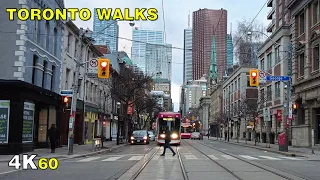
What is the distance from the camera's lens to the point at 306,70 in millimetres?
38656

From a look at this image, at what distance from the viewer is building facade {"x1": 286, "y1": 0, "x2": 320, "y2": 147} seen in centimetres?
3706

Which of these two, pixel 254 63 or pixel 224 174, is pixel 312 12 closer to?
pixel 224 174

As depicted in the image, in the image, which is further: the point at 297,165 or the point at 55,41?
the point at 55,41

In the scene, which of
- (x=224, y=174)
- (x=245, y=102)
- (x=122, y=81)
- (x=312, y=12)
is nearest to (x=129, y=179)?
(x=224, y=174)

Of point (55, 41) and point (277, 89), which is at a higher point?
point (55, 41)

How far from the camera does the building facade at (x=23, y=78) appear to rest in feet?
76.5

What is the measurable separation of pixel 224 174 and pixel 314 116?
26323mm

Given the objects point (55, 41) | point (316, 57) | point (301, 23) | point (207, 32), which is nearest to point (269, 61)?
point (301, 23)

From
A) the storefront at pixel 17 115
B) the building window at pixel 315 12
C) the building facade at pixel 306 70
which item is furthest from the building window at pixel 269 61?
the storefront at pixel 17 115

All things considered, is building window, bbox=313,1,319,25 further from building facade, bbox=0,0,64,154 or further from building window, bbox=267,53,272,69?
building facade, bbox=0,0,64,154

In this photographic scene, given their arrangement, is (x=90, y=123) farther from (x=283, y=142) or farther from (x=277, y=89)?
(x=277, y=89)

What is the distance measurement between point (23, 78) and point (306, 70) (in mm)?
27585

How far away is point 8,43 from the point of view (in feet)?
78.0

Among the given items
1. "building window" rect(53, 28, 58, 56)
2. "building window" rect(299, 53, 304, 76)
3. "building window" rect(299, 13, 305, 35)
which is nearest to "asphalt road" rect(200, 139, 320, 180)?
"building window" rect(53, 28, 58, 56)
